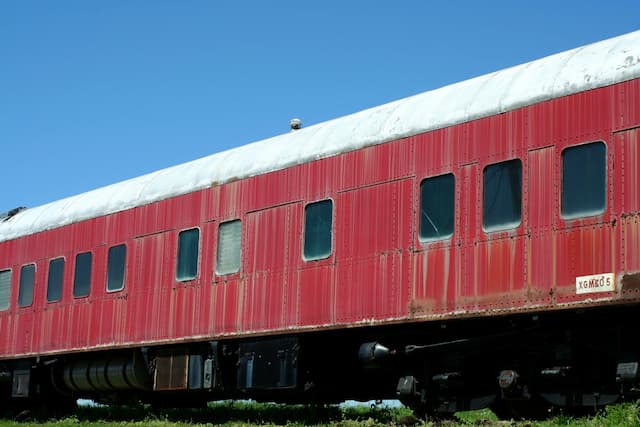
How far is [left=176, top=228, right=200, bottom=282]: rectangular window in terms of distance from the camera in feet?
55.9

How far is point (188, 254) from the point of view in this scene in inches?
679

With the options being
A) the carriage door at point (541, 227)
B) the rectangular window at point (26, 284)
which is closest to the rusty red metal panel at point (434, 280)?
the carriage door at point (541, 227)

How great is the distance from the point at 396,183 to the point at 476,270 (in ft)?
6.02

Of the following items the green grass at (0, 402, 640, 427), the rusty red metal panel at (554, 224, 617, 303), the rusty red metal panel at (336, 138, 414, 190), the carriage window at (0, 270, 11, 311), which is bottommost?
the green grass at (0, 402, 640, 427)

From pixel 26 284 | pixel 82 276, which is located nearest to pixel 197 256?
pixel 82 276

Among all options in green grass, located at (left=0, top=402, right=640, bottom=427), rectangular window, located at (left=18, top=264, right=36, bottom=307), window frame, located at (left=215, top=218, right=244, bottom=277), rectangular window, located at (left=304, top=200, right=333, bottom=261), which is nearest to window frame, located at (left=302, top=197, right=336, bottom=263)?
rectangular window, located at (left=304, top=200, right=333, bottom=261)

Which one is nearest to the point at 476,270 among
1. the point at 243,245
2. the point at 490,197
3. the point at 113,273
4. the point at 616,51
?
the point at 490,197

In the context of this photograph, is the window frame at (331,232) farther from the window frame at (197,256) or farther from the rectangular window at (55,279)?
the rectangular window at (55,279)

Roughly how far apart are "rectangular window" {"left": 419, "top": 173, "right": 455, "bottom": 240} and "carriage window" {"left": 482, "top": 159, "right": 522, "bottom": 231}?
54 cm

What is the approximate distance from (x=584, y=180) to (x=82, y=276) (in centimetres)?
1158

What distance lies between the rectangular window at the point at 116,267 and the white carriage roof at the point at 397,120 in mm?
835

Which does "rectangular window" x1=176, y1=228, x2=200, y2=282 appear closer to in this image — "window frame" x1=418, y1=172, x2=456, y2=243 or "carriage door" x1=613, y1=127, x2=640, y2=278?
"window frame" x1=418, y1=172, x2=456, y2=243

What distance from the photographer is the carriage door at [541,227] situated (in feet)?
37.8

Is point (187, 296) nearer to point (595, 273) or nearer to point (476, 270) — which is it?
point (476, 270)
